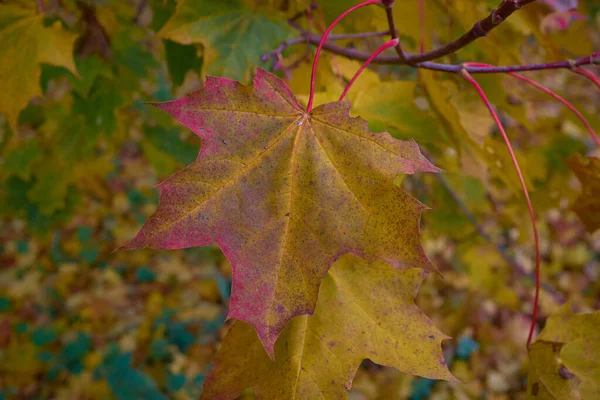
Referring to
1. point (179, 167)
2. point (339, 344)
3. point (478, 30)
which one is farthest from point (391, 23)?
point (179, 167)

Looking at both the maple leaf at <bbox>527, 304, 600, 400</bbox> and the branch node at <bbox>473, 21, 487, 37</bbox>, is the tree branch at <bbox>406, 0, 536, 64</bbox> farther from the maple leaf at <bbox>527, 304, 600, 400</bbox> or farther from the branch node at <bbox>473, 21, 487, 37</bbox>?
the maple leaf at <bbox>527, 304, 600, 400</bbox>

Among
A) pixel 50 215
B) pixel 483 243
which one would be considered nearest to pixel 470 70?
pixel 483 243

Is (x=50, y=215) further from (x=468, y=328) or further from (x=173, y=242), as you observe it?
(x=468, y=328)

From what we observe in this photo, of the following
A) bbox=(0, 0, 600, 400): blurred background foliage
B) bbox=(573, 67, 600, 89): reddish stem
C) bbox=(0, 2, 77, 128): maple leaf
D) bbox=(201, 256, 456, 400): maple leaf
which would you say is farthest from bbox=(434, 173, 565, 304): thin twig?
bbox=(0, 2, 77, 128): maple leaf

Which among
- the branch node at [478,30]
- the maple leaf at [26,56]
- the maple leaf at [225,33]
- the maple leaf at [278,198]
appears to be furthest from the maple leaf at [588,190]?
the maple leaf at [26,56]

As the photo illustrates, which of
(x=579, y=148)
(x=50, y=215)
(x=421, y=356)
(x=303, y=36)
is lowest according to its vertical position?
(x=50, y=215)

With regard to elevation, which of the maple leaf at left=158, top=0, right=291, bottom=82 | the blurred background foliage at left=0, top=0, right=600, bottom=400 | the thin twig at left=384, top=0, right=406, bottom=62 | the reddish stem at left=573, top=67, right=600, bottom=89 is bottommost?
the blurred background foliage at left=0, top=0, right=600, bottom=400

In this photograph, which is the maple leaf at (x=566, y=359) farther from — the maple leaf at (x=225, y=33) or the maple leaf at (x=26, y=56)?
the maple leaf at (x=26, y=56)
